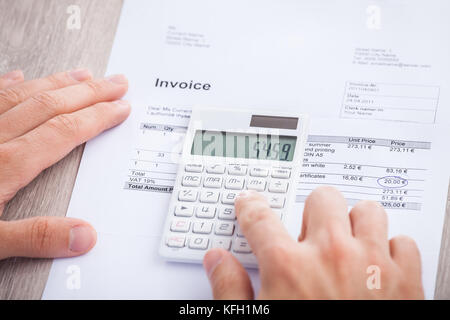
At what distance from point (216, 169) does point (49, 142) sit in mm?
222

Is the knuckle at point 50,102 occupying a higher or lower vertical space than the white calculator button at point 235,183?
higher

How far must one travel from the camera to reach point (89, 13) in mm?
815

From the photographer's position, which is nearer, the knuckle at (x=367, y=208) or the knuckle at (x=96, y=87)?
the knuckle at (x=367, y=208)

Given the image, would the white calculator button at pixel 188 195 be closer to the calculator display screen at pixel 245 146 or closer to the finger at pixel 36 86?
the calculator display screen at pixel 245 146

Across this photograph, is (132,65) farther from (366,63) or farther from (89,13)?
(366,63)

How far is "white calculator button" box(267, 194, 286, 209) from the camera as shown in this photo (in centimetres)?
59

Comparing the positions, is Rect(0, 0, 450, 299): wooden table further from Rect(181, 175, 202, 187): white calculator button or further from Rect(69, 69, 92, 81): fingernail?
Rect(181, 175, 202, 187): white calculator button

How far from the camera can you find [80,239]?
602 millimetres

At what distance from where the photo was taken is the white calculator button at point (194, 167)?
2.07 feet

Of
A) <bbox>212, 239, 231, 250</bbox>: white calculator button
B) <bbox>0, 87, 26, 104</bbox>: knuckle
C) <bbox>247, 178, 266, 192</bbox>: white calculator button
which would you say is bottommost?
<bbox>212, 239, 231, 250</bbox>: white calculator button

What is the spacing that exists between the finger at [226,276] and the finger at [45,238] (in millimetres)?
161

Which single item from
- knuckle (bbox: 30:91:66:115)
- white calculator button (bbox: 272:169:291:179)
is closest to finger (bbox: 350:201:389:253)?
white calculator button (bbox: 272:169:291:179)

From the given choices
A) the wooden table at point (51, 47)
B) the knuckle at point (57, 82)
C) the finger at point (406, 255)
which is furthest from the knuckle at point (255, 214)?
the knuckle at point (57, 82)

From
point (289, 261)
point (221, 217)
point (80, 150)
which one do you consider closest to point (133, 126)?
point (80, 150)
